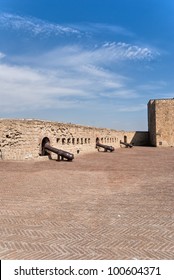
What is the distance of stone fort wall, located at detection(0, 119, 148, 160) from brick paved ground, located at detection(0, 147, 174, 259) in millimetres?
3912

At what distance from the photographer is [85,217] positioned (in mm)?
5863

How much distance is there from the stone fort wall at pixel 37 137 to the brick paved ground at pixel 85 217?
12.8 ft

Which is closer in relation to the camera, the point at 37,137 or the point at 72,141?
the point at 37,137

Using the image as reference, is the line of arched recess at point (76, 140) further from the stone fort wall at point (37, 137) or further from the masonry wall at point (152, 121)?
the masonry wall at point (152, 121)

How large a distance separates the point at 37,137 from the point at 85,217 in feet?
33.5

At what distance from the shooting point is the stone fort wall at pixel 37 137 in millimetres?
13906

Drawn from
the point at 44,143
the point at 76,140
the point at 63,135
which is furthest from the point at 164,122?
the point at 44,143

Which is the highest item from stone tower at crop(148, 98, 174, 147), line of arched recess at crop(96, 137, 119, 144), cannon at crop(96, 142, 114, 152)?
stone tower at crop(148, 98, 174, 147)

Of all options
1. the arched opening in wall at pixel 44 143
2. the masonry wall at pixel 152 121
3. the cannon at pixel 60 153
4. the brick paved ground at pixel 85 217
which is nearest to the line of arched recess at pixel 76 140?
the arched opening in wall at pixel 44 143

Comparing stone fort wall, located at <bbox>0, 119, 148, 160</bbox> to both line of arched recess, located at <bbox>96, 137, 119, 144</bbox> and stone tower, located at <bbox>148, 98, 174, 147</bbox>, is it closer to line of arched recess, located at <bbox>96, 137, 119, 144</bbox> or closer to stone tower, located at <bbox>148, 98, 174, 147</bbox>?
line of arched recess, located at <bbox>96, 137, 119, 144</bbox>

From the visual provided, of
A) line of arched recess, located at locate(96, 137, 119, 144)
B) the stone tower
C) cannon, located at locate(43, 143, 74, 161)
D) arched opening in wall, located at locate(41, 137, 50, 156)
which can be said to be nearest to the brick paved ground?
cannon, located at locate(43, 143, 74, 161)

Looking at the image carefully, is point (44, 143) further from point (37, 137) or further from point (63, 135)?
point (63, 135)

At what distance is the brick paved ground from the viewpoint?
4180 mm
